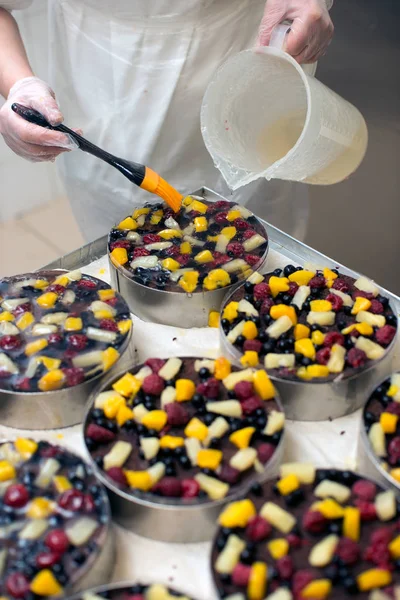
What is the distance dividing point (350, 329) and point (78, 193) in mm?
1255

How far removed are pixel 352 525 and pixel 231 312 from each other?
0.61 m

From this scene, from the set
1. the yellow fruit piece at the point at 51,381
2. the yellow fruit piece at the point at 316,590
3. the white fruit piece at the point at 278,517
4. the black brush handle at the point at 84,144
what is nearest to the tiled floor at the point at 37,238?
the black brush handle at the point at 84,144

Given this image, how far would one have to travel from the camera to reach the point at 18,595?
3.47ft

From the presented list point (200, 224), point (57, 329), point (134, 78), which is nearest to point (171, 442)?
point (57, 329)

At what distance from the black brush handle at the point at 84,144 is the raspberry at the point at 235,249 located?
0.31 metres

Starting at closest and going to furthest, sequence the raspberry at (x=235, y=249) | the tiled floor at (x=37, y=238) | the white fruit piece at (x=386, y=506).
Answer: the white fruit piece at (x=386, y=506) → the raspberry at (x=235, y=249) → the tiled floor at (x=37, y=238)

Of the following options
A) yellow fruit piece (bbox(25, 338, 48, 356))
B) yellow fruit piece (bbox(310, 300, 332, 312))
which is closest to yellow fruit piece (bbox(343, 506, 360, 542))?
yellow fruit piece (bbox(310, 300, 332, 312))

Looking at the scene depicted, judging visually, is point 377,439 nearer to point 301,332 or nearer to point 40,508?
point 301,332

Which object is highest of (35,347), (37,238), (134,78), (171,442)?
(134,78)

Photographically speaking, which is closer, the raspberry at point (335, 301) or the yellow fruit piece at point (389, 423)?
the yellow fruit piece at point (389, 423)

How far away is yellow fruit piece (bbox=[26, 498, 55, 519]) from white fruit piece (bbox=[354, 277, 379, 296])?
93cm

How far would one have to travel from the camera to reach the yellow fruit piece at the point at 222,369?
143cm

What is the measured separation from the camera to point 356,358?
144 cm

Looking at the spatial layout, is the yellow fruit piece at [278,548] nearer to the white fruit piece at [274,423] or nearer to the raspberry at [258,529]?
the raspberry at [258,529]
